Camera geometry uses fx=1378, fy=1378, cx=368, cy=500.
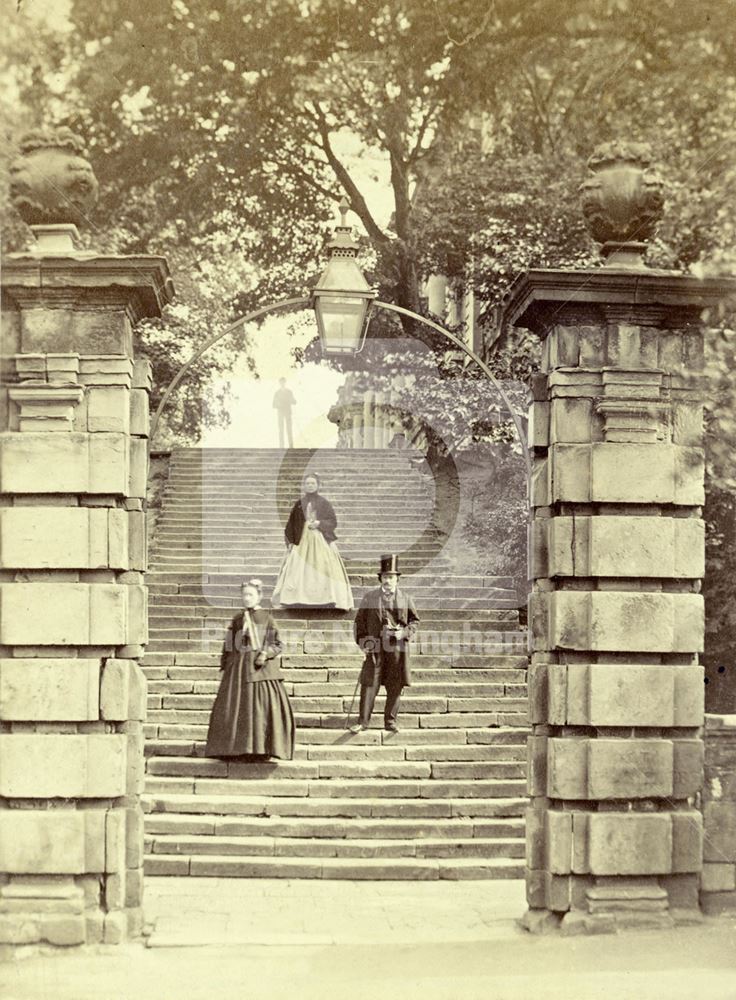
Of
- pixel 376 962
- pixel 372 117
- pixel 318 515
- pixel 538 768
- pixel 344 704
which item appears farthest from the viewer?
pixel 372 117

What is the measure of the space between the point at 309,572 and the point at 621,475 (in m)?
9.00

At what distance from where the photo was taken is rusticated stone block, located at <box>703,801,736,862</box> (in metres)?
7.95

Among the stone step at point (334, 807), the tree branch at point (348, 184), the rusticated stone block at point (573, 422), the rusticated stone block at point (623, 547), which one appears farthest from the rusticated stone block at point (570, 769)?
the tree branch at point (348, 184)

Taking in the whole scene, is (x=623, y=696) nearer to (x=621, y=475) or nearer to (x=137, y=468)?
(x=621, y=475)

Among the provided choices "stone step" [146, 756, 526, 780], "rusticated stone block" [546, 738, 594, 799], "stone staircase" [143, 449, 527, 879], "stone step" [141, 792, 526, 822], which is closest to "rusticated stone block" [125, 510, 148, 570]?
"rusticated stone block" [546, 738, 594, 799]

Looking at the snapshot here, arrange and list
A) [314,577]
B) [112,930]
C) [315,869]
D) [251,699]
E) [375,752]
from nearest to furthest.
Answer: [112,930] < [315,869] < [251,699] < [375,752] < [314,577]

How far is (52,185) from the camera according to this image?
307 inches

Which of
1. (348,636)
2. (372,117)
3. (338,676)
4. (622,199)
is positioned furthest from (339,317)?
(372,117)

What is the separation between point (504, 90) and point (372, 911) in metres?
10.6

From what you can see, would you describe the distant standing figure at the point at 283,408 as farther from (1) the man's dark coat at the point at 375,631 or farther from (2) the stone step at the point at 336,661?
(1) the man's dark coat at the point at 375,631

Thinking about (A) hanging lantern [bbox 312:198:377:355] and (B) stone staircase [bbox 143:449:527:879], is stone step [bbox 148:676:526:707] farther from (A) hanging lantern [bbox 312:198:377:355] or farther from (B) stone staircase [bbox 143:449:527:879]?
(A) hanging lantern [bbox 312:198:377:355]

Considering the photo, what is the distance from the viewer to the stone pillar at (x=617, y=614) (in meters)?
7.81

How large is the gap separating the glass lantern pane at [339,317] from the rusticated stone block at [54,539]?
2.29 m

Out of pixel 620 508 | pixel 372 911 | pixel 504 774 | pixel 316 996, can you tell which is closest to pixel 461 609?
pixel 504 774
